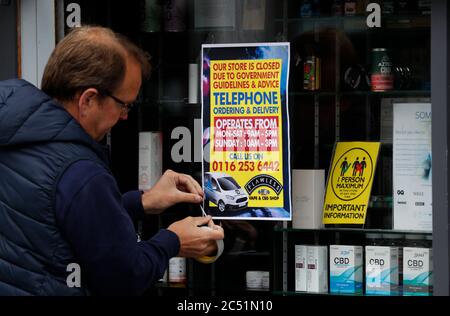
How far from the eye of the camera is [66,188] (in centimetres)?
312

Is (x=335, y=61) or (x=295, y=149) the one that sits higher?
(x=335, y=61)

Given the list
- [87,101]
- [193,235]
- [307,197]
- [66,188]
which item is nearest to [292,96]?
[307,197]

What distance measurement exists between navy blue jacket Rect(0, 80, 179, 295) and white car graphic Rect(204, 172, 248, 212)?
176 cm

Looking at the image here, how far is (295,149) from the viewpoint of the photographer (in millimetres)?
4945

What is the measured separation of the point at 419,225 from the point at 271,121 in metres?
0.91

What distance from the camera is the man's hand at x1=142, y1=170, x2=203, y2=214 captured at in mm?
4441

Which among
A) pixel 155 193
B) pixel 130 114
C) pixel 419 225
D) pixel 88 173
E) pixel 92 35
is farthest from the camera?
pixel 130 114

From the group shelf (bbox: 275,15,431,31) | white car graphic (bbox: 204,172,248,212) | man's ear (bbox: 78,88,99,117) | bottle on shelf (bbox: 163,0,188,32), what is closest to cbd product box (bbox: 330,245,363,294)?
white car graphic (bbox: 204,172,248,212)

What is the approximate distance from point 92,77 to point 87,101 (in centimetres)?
9

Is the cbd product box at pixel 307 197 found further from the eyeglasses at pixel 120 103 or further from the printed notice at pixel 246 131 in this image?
the eyeglasses at pixel 120 103

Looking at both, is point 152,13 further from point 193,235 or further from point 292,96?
point 193,235

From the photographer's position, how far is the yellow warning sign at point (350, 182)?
4898 millimetres
